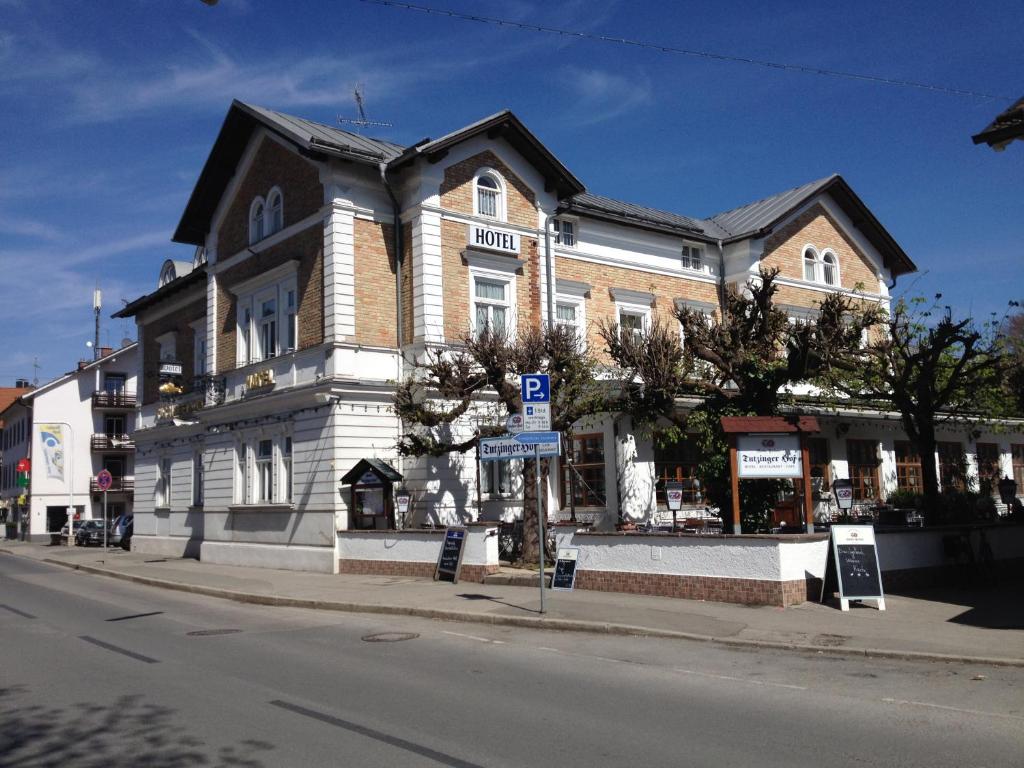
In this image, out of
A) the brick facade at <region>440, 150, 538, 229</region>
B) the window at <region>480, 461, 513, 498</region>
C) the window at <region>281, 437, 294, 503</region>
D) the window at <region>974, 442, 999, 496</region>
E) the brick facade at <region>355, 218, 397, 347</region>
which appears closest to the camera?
the brick facade at <region>355, 218, 397, 347</region>

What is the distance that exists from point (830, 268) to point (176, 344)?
24.1 metres

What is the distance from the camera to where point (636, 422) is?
19.6 metres

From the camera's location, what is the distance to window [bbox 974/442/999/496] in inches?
1260

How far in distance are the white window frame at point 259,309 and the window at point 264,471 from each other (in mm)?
2427

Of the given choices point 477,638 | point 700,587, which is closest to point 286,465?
point 477,638

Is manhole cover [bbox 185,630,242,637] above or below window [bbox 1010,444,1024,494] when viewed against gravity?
below

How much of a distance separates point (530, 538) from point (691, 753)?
1304 cm

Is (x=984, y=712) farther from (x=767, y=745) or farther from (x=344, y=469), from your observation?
(x=344, y=469)

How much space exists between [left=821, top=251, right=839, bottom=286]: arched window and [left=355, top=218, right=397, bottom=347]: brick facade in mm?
16804

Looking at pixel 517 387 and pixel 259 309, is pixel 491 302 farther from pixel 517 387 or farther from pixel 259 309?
pixel 259 309

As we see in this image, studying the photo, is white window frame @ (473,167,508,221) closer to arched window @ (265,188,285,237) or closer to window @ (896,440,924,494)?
arched window @ (265,188,285,237)

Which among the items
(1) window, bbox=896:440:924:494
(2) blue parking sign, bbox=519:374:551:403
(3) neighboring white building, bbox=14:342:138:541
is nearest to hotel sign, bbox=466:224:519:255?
(2) blue parking sign, bbox=519:374:551:403

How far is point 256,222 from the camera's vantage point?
26906 mm

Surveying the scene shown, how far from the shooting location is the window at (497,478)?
23.5 metres
